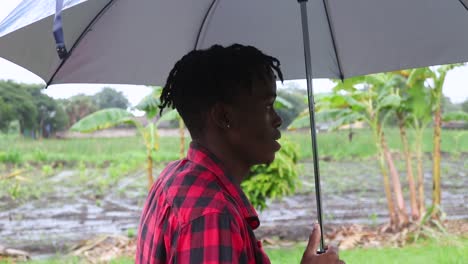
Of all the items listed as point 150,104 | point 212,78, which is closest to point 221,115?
point 212,78

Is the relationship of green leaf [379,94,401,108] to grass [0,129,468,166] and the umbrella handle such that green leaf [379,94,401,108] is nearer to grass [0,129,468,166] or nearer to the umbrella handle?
grass [0,129,468,166]

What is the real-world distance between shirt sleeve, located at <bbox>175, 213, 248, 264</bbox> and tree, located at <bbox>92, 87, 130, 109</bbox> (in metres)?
4.12

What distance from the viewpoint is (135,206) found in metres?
5.04

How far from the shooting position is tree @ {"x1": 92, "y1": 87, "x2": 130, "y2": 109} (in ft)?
16.3

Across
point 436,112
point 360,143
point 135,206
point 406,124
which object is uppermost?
point 436,112

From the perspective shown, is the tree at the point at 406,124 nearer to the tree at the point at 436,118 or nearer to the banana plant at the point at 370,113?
the banana plant at the point at 370,113

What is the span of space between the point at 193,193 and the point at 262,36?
103 centimetres

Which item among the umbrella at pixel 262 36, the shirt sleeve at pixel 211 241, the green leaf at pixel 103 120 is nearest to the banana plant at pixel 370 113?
the green leaf at pixel 103 120

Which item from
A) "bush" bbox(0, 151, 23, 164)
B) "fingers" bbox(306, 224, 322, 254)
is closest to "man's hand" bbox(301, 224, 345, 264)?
"fingers" bbox(306, 224, 322, 254)

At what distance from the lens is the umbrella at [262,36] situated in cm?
157

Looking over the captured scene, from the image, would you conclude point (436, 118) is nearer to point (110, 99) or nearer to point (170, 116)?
point (170, 116)

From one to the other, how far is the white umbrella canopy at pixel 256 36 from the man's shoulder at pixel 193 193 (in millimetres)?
597

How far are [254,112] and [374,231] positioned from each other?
4189 millimetres

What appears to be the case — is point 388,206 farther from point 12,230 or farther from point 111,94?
point 12,230
